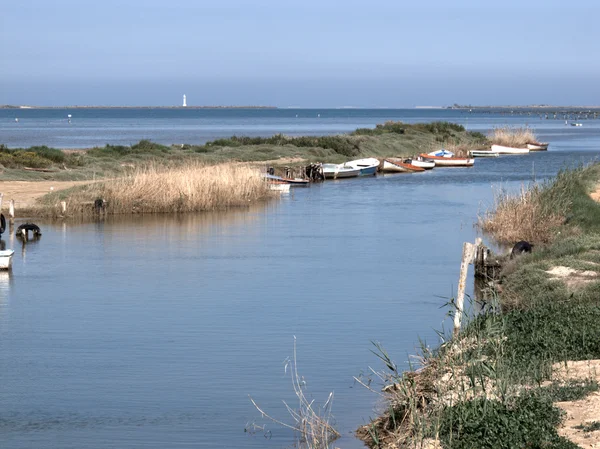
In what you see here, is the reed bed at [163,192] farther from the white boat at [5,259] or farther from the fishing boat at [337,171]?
the fishing boat at [337,171]

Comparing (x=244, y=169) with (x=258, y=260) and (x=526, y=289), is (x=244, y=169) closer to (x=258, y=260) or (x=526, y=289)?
(x=258, y=260)

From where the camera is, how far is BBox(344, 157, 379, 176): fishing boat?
2357 inches

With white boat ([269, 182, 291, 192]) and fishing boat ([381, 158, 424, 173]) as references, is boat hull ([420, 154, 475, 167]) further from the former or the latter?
white boat ([269, 182, 291, 192])

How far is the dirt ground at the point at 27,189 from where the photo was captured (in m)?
37.0

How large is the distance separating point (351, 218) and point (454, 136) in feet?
195

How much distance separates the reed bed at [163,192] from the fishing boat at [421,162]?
28.3 meters

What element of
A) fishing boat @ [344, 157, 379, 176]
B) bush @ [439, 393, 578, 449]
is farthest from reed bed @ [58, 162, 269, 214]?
bush @ [439, 393, 578, 449]

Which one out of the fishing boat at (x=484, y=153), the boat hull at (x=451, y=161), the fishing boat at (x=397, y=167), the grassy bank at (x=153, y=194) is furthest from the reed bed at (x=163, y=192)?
the fishing boat at (x=484, y=153)

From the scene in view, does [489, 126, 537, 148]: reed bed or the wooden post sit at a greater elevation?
the wooden post

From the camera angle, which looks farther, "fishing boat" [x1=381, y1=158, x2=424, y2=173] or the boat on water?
"fishing boat" [x1=381, y1=158, x2=424, y2=173]

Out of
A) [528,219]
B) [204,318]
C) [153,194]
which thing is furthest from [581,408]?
[153,194]

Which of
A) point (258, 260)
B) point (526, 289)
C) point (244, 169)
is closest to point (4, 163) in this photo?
point (244, 169)

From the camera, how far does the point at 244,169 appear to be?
41.5m

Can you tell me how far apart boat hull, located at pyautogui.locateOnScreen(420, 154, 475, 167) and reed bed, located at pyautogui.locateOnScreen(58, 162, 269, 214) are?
33.0 meters
